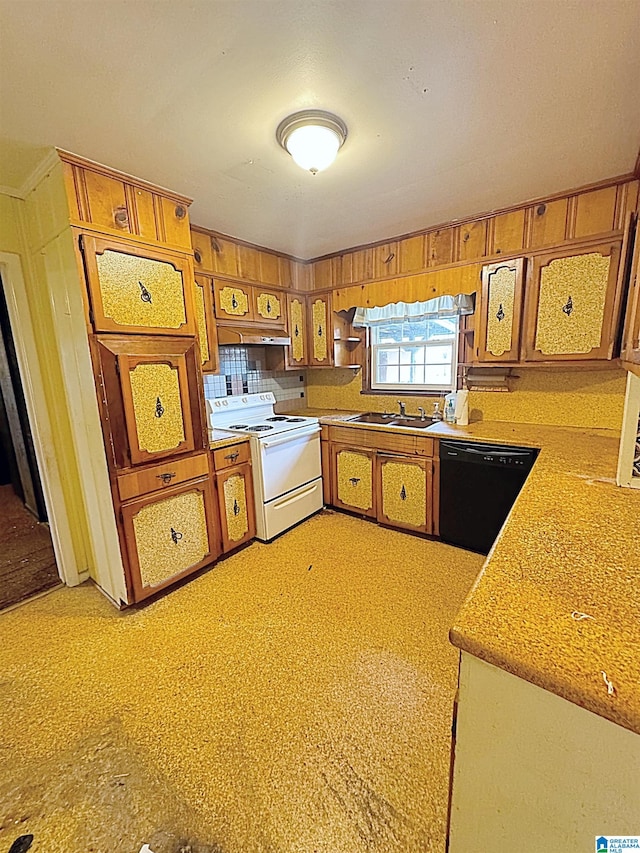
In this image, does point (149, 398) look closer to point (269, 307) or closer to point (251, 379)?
point (251, 379)

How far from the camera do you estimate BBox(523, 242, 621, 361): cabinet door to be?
218cm

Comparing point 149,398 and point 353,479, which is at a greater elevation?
point 149,398

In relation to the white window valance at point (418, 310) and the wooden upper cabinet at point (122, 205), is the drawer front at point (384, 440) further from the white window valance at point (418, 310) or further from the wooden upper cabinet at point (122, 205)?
the wooden upper cabinet at point (122, 205)

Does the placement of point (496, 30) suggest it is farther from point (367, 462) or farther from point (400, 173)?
point (367, 462)

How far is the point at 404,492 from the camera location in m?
2.95

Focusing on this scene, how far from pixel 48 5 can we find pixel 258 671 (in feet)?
8.25

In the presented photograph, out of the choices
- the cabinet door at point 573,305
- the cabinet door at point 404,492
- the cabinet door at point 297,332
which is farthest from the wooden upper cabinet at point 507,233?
the cabinet door at point 297,332

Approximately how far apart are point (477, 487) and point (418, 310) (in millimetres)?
Answer: 1525

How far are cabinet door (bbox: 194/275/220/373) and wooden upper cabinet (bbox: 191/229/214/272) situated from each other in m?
0.08

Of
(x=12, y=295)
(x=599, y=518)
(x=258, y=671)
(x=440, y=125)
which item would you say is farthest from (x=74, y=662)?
(x=440, y=125)

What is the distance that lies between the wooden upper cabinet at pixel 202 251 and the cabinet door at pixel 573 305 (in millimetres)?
2297

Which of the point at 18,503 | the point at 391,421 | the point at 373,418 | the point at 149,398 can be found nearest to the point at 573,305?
the point at 391,421

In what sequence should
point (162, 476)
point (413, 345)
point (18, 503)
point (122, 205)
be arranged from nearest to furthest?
point (122, 205), point (162, 476), point (413, 345), point (18, 503)

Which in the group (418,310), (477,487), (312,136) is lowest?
(477,487)
